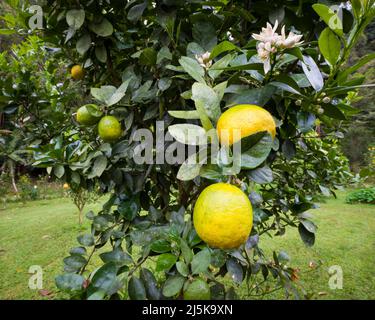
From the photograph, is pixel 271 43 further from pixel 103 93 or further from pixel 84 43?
pixel 84 43

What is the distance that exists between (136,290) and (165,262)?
12 centimetres

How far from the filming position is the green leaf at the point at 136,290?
2.11ft

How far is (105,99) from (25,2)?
59 centimetres

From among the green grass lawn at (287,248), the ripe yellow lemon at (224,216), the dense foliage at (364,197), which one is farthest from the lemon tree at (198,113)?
the dense foliage at (364,197)

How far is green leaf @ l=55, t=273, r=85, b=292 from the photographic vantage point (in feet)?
2.10

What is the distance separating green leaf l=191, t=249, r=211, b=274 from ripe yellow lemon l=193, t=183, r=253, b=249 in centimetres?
14

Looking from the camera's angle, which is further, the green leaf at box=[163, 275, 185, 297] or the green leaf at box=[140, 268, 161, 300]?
the green leaf at box=[140, 268, 161, 300]

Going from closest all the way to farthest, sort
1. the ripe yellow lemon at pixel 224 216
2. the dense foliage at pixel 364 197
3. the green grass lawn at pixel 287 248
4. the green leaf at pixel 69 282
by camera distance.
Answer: the ripe yellow lemon at pixel 224 216, the green leaf at pixel 69 282, the green grass lawn at pixel 287 248, the dense foliage at pixel 364 197

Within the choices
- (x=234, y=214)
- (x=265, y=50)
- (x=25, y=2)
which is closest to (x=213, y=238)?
(x=234, y=214)

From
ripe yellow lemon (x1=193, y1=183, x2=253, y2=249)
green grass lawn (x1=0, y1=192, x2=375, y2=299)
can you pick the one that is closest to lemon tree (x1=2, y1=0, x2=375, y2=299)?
ripe yellow lemon (x1=193, y1=183, x2=253, y2=249)

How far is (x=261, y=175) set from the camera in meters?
0.49

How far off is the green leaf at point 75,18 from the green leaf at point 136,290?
2.16ft

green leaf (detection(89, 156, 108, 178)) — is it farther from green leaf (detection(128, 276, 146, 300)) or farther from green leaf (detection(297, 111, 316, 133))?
green leaf (detection(297, 111, 316, 133))

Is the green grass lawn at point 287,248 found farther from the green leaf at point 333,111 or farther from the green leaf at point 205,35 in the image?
the green leaf at point 205,35
